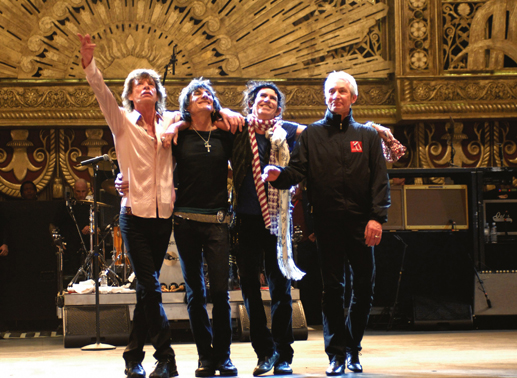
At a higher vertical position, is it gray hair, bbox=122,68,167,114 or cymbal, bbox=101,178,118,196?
gray hair, bbox=122,68,167,114

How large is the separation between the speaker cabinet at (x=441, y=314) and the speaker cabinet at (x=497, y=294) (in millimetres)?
110

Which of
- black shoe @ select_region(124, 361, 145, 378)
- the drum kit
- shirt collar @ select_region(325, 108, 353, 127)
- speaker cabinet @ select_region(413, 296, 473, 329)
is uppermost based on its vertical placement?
shirt collar @ select_region(325, 108, 353, 127)

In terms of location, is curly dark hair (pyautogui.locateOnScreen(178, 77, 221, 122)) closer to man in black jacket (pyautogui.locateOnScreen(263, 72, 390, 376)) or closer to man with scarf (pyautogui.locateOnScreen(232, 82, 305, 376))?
man with scarf (pyautogui.locateOnScreen(232, 82, 305, 376))

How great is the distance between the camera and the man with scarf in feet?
9.78

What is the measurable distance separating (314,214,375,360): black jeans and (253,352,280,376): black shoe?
0.79 ft

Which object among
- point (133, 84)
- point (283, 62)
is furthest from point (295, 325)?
point (283, 62)

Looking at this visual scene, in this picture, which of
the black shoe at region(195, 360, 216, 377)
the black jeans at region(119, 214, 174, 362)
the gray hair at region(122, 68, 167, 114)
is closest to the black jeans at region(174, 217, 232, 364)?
the black shoe at region(195, 360, 216, 377)

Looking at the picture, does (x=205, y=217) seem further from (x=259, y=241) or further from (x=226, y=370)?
(x=226, y=370)

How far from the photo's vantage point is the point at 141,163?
2955 mm

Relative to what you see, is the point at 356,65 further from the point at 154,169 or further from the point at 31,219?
the point at 154,169

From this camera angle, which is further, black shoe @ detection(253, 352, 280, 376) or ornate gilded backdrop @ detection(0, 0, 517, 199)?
ornate gilded backdrop @ detection(0, 0, 517, 199)

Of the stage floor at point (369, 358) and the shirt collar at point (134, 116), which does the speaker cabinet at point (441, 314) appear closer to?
the stage floor at point (369, 358)

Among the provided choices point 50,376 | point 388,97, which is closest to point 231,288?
point 50,376

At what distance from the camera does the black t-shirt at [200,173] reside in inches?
116
